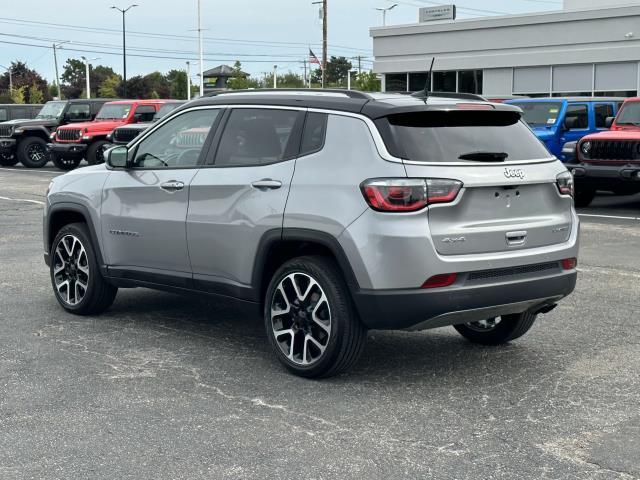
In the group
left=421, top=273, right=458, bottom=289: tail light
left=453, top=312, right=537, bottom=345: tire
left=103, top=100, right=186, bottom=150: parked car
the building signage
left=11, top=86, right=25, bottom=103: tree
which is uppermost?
the building signage

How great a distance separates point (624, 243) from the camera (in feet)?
40.0

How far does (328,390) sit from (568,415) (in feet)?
4.36

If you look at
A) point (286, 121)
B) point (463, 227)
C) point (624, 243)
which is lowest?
point (624, 243)

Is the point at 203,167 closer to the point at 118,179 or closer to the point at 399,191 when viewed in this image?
the point at 118,179

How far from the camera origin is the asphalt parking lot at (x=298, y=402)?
442cm

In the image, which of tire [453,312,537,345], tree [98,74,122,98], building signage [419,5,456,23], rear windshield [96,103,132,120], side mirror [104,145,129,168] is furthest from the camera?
tree [98,74,122,98]

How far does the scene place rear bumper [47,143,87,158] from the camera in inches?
1054

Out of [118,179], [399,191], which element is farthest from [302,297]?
[118,179]

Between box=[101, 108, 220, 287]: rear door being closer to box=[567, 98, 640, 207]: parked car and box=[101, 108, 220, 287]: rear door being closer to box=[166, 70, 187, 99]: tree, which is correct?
box=[567, 98, 640, 207]: parked car

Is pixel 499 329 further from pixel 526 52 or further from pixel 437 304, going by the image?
pixel 526 52

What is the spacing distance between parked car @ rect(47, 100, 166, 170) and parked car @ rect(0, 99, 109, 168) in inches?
57.8

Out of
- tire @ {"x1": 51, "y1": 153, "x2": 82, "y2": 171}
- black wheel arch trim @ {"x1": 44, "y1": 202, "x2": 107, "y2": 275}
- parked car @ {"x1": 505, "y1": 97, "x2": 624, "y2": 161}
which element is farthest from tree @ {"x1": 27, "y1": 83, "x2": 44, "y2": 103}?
black wheel arch trim @ {"x1": 44, "y1": 202, "x2": 107, "y2": 275}

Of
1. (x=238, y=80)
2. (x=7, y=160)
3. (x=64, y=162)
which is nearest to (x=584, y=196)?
(x=64, y=162)

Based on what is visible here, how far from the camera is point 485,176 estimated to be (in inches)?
216
